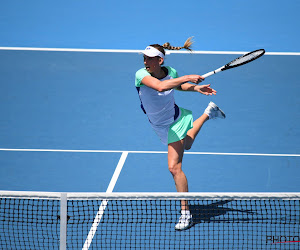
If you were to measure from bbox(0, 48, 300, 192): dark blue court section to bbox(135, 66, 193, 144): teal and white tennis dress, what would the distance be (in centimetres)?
126

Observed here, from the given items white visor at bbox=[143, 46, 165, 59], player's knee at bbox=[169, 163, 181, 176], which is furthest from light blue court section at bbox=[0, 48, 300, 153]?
white visor at bbox=[143, 46, 165, 59]

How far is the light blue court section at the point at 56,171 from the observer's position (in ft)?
22.7

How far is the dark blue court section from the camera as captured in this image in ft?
23.7

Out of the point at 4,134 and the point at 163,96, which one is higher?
the point at 4,134

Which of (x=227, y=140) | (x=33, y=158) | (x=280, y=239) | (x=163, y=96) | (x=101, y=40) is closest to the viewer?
(x=280, y=239)

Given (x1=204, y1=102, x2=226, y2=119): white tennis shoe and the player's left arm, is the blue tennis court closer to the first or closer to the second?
(x1=204, y1=102, x2=226, y2=119): white tennis shoe

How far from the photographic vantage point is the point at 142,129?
9.00 meters

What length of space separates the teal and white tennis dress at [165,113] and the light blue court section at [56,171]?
140cm

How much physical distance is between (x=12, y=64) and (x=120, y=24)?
3.20m

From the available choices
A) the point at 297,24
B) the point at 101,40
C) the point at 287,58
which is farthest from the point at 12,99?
the point at 297,24

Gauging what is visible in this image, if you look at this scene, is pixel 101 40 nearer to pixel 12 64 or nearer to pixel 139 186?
pixel 12 64

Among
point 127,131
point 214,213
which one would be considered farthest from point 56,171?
point 214,213

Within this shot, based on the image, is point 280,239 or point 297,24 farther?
point 297,24

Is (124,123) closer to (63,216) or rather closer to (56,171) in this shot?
(56,171)
